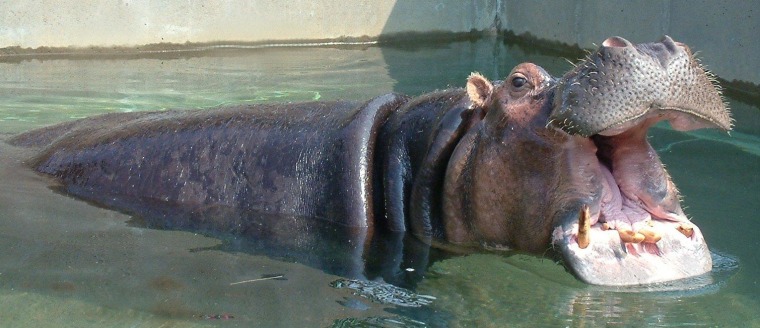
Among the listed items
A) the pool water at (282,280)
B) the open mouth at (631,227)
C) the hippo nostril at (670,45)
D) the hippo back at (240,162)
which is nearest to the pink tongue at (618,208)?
the open mouth at (631,227)

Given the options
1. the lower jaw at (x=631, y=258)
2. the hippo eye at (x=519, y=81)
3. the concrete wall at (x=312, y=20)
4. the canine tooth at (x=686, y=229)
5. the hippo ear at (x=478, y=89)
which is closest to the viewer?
the lower jaw at (x=631, y=258)

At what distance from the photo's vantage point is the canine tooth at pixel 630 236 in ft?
12.4

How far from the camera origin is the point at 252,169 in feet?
15.4

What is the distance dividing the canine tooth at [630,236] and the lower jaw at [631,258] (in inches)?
1.4

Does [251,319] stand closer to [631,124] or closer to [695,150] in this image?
[631,124]

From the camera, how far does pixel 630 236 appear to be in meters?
3.80

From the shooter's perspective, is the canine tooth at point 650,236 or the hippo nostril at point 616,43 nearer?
the hippo nostril at point 616,43

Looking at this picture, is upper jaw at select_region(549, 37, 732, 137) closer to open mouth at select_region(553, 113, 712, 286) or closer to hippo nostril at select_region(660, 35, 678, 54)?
hippo nostril at select_region(660, 35, 678, 54)

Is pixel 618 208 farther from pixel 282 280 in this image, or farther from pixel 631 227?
pixel 282 280

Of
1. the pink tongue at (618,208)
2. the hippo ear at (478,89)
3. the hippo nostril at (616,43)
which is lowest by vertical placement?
the pink tongue at (618,208)

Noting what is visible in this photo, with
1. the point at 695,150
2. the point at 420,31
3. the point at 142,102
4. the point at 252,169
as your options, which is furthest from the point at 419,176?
the point at 420,31

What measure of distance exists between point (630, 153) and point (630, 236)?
0.38 meters

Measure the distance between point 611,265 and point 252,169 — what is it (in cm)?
177

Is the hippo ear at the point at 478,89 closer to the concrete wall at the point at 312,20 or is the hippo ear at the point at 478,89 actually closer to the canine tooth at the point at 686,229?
the canine tooth at the point at 686,229
